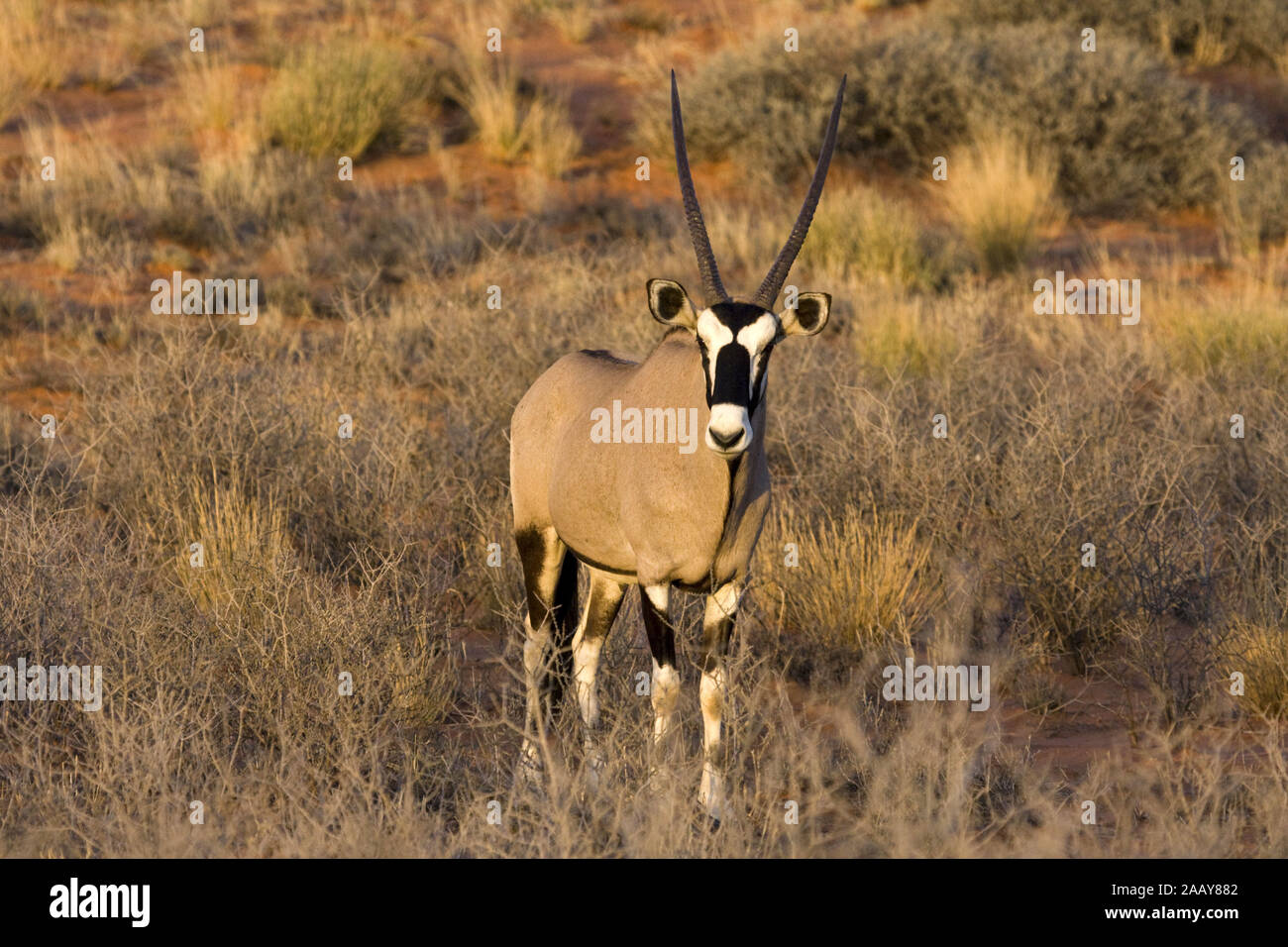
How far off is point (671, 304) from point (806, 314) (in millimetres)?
439

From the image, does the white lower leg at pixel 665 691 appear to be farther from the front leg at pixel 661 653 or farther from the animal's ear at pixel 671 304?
the animal's ear at pixel 671 304

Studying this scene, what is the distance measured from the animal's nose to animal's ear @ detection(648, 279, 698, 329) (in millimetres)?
573

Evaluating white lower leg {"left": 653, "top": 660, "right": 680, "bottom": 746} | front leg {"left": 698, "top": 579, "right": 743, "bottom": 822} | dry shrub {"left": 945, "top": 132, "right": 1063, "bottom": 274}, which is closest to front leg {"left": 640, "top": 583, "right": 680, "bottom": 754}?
white lower leg {"left": 653, "top": 660, "right": 680, "bottom": 746}

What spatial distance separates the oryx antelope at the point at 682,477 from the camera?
171 inches

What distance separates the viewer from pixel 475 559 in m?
7.06

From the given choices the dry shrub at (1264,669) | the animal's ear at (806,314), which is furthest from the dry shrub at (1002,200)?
the animal's ear at (806,314)

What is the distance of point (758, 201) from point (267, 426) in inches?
325

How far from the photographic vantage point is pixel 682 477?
463cm

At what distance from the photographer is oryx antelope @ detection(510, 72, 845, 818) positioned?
436 cm

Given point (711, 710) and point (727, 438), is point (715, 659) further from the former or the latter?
point (727, 438)

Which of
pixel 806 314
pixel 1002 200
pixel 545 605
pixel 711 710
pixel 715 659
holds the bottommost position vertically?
pixel 711 710

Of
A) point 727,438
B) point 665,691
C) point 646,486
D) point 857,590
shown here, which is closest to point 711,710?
point 665,691

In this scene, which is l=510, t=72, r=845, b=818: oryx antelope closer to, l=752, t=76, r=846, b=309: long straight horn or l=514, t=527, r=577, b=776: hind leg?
l=752, t=76, r=846, b=309: long straight horn

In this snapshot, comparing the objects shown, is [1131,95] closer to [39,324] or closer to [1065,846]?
[39,324]
